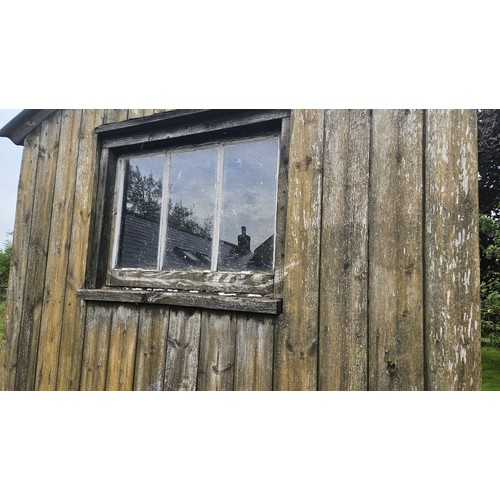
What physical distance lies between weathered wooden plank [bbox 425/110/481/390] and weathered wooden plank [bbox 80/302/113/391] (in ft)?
4.32

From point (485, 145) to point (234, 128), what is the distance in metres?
1.69

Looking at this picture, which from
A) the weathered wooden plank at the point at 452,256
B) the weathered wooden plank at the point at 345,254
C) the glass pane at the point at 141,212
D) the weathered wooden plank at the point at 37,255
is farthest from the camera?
the weathered wooden plank at the point at 37,255

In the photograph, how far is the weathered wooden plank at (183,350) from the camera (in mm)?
1426

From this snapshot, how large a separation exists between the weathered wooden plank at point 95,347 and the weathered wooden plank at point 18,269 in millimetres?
485

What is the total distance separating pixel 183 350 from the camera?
1449 mm

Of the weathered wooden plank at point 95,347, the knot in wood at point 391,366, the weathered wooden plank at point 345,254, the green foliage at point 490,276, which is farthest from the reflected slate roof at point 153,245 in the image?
the green foliage at point 490,276

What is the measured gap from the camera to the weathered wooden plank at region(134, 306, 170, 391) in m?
1.49

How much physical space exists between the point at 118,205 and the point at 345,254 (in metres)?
1.15

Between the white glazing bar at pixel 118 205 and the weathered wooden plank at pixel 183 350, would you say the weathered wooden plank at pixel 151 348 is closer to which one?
the weathered wooden plank at pixel 183 350

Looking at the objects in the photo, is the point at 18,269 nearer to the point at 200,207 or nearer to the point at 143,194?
the point at 143,194

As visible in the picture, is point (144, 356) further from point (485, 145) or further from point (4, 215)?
point (485, 145)

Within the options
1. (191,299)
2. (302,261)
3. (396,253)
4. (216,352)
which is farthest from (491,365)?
(191,299)

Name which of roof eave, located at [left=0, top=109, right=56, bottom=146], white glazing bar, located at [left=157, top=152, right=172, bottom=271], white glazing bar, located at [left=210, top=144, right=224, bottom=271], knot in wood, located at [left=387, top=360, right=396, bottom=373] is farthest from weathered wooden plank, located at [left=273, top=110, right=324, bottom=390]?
roof eave, located at [left=0, top=109, right=56, bottom=146]

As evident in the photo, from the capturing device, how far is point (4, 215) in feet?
6.22
